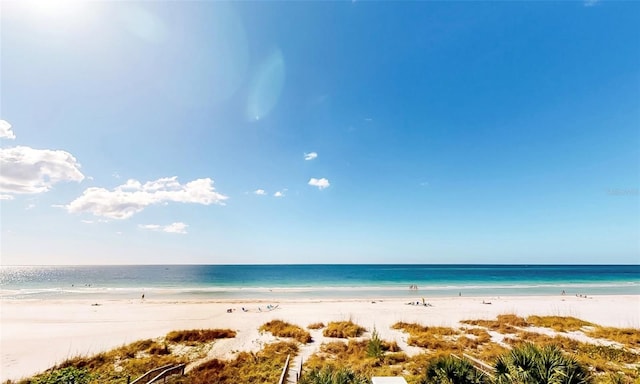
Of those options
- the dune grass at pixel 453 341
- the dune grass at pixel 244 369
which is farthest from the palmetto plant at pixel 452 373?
the dune grass at pixel 244 369

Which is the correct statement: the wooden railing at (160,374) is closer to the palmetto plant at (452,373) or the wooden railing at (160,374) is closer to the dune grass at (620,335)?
the palmetto plant at (452,373)

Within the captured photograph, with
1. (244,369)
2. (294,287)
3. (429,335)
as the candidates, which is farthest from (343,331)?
(294,287)

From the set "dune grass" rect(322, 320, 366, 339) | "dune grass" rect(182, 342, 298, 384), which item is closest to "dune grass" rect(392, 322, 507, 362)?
"dune grass" rect(322, 320, 366, 339)

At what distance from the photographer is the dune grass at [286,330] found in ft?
62.6

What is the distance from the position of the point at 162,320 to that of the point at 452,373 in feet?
86.8

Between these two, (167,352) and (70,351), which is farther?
(70,351)

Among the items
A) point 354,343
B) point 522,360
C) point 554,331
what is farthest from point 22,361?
point 554,331

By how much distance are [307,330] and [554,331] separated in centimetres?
1822

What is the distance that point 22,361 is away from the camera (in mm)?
16219

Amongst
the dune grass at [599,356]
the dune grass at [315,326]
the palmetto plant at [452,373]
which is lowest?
the dune grass at [315,326]

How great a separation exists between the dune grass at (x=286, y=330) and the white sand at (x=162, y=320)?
690 mm

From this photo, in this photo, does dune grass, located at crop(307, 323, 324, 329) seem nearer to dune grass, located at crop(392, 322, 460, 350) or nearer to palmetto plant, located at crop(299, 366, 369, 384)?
dune grass, located at crop(392, 322, 460, 350)

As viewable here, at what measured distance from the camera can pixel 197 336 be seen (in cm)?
1967

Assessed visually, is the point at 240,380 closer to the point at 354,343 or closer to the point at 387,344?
the point at 354,343
